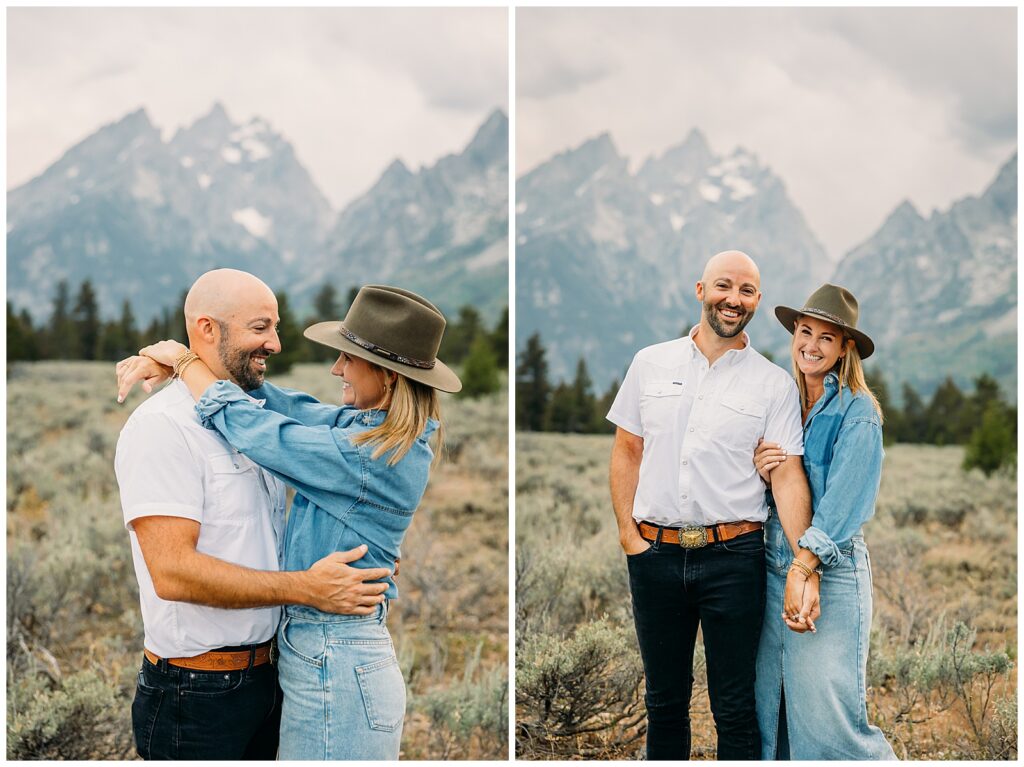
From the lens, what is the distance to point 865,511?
2225mm

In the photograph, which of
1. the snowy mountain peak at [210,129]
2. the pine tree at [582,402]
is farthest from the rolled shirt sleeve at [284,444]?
the snowy mountain peak at [210,129]

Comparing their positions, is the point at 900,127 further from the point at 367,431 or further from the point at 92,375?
the point at 367,431

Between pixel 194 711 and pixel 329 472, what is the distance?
555mm

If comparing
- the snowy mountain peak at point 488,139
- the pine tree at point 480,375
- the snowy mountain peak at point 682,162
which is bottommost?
the pine tree at point 480,375

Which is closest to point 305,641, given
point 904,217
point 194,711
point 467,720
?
point 194,711

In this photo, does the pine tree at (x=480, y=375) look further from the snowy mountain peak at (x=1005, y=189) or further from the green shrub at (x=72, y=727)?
the snowy mountain peak at (x=1005, y=189)

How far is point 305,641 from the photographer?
73.1 inches

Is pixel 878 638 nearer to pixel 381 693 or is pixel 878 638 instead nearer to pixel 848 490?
pixel 848 490

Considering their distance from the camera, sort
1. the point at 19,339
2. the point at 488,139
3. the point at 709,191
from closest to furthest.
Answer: the point at 19,339 < the point at 709,191 < the point at 488,139

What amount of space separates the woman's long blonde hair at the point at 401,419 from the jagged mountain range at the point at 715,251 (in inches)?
343

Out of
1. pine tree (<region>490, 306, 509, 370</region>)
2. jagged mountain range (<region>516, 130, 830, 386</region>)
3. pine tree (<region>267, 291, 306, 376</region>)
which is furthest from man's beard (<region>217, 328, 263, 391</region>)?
pine tree (<region>490, 306, 509, 370</region>)

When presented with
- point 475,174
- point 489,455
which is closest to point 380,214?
point 475,174

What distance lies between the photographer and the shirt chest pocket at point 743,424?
2320 millimetres

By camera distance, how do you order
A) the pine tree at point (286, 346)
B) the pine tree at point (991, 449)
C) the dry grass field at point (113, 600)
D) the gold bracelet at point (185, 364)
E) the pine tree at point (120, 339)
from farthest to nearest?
the pine tree at point (120, 339), the pine tree at point (286, 346), the pine tree at point (991, 449), the dry grass field at point (113, 600), the gold bracelet at point (185, 364)
